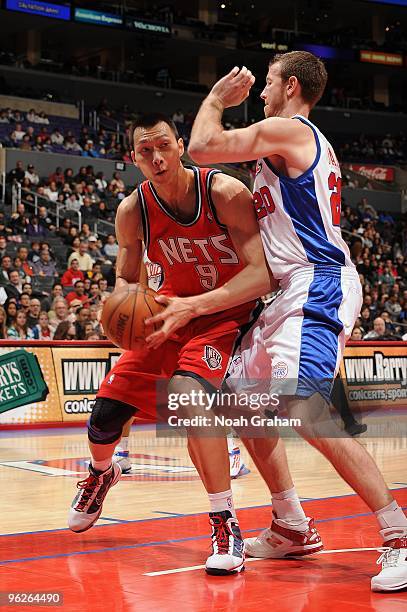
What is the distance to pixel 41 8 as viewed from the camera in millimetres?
29141

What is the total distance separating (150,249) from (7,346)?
6.80 m

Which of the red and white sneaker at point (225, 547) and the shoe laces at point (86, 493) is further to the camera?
the shoe laces at point (86, 493)

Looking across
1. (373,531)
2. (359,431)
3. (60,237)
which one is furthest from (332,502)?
(60,237)

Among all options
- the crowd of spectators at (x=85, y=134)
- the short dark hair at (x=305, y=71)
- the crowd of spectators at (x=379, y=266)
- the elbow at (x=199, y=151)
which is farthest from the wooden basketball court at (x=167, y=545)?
the crowd of spectators at (x=85, y=134)

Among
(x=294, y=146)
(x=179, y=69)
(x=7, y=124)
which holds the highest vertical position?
(x=179, y=69)

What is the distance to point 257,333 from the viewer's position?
4395 millimetres

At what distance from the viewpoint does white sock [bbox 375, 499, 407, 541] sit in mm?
3932

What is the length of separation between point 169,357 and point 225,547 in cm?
100

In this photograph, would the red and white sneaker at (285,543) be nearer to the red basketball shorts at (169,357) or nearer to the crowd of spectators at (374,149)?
the red basketball shorts at (169,357)

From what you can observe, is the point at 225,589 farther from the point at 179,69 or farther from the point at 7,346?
the point at 179,69

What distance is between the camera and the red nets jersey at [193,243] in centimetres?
453

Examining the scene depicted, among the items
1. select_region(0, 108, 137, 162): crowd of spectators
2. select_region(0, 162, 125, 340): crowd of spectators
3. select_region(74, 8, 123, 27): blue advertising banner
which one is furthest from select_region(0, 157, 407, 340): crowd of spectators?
select_region(74, 8, 123, 27): blue advertising banner

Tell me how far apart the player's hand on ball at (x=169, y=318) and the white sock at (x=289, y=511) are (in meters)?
1.11

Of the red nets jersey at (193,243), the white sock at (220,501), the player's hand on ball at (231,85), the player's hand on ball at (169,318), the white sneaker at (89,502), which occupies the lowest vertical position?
the white sneaker at (89,502)
